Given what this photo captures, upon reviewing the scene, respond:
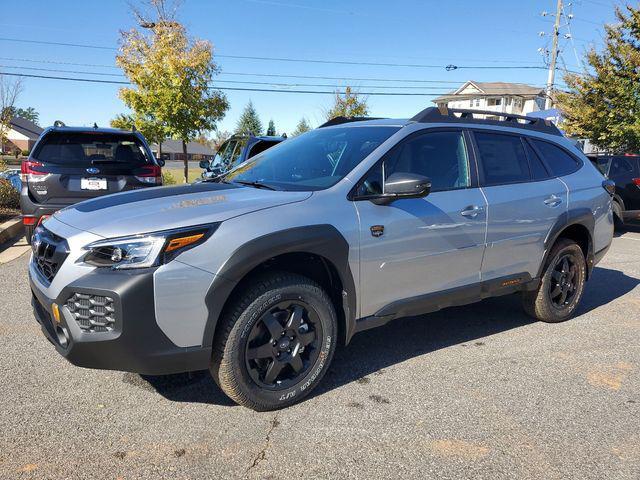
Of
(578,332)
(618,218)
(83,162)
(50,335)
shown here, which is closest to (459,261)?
(578,332)

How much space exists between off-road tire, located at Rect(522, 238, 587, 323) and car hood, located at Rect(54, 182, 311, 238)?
105 inches

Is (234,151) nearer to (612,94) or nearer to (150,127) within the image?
(150,127)

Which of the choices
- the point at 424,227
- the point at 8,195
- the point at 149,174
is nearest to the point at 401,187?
the point at 424,227

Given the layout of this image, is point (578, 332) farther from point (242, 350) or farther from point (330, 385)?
point (242, 350)

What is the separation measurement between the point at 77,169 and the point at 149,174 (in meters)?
0.84

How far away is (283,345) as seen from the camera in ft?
9.83

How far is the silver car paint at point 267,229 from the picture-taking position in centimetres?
257

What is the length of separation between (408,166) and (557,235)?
177 cm

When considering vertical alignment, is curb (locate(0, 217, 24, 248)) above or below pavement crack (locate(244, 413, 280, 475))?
above

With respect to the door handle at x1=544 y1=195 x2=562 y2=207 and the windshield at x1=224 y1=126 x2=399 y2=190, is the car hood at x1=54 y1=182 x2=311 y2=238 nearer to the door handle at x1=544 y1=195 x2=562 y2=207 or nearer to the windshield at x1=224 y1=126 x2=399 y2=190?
the windshield at x1=224 y1=126 x2=399 y2=190

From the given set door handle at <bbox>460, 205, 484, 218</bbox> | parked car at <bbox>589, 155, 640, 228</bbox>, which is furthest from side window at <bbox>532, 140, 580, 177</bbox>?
parked car at <bbox>589, 155, 640, 228</bbox>

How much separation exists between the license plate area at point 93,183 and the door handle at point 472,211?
4.52m

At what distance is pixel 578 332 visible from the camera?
15.0 feet

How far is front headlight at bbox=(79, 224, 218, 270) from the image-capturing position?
2.51 m
